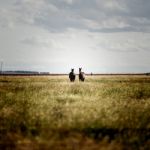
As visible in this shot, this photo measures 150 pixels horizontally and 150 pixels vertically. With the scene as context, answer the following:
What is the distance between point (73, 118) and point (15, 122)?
1.89 m

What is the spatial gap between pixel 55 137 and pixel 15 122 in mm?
3609

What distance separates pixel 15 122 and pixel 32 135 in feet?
7.91

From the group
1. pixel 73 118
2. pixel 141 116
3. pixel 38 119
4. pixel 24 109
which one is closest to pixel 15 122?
pixel 38 119

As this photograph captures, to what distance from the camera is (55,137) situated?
8391mm

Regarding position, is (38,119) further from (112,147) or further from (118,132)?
(112,147)

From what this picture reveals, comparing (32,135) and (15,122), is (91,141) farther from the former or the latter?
(15,122)

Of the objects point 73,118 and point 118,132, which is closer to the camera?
point 118,132

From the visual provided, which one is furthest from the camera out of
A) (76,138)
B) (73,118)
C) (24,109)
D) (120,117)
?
(24,109)

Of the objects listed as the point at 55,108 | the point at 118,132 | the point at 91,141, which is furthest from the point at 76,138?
the point at 55,108

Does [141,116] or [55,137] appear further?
[141,116]

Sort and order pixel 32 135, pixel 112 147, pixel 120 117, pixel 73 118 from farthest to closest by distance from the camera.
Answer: pixel 120 117 < pixel 73 118 < pixel 32 135 < pixel 112 147

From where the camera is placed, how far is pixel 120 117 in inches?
487

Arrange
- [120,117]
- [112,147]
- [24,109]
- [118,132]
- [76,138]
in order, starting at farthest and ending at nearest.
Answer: [24,109]
[120,117]
[118,132]
[76,138]
[112,147]

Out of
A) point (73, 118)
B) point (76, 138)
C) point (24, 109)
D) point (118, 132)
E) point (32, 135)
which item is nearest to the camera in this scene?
point (76, 138)
